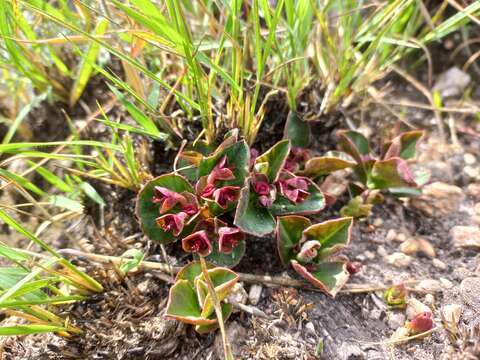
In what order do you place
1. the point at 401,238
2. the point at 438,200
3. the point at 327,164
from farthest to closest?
the point at 438,200, the point at 401,238, the point at 327,164

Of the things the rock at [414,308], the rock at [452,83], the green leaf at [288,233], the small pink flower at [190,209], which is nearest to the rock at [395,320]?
the rock at [414,308]

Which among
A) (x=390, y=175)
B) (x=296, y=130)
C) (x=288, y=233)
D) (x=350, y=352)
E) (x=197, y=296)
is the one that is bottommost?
(x=350, y=352)

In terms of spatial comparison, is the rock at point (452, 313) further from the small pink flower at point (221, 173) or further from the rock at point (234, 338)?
the small pink flower at point (221, 173)

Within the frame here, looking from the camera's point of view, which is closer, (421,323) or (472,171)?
(421,323)

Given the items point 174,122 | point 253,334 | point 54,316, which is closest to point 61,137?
point 174,122

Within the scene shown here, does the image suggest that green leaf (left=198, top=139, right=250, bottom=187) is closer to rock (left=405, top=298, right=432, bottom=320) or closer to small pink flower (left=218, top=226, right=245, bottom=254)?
small pink flower (left=218, top=226, right=245, bottom=254)

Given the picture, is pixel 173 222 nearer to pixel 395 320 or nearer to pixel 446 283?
pixel 395 320

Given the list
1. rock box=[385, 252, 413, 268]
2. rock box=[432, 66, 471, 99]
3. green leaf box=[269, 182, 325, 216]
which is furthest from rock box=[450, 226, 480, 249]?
rock box=[432, 66, 471, 99]

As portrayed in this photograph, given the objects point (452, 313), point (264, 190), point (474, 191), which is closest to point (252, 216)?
point (264, 190)
